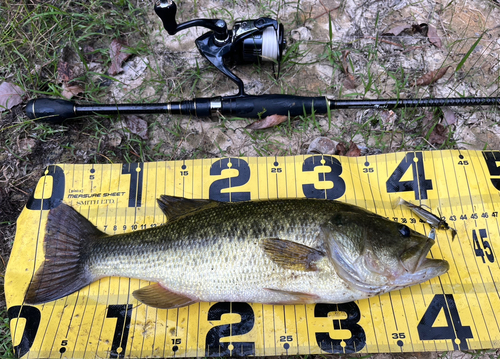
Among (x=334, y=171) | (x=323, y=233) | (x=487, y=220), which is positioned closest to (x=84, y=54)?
(x=334, y=171)

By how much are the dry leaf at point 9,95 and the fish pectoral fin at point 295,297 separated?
11.5ft

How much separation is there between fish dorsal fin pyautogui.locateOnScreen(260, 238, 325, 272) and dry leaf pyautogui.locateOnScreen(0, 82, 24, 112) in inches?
130

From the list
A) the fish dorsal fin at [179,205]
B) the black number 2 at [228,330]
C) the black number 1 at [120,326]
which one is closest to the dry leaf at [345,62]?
the fish dorsal fin at [179,205]

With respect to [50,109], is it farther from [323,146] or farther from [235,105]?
[323,146]

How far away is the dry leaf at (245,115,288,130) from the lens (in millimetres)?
3496

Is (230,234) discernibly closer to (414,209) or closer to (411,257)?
(411,257)

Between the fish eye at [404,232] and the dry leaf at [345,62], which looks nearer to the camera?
the fish eye at [404,232]

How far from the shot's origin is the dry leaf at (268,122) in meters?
3.50

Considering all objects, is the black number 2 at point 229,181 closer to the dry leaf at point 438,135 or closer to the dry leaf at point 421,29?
the dry leaf at point 438,135

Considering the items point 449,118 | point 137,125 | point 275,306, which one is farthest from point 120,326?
point 449,118

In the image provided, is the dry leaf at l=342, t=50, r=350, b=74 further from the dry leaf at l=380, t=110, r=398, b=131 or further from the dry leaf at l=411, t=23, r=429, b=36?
the dry leaf at l=411, t=23, r=429, b=36

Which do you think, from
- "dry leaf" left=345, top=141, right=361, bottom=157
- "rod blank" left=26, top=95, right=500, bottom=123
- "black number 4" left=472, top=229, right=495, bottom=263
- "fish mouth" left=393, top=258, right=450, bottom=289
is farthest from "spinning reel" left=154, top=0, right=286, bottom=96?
"black number 4" left=472, top=229, right=495, bottom=263

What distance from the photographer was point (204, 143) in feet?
11.7

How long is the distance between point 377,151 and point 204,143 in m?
1.87
